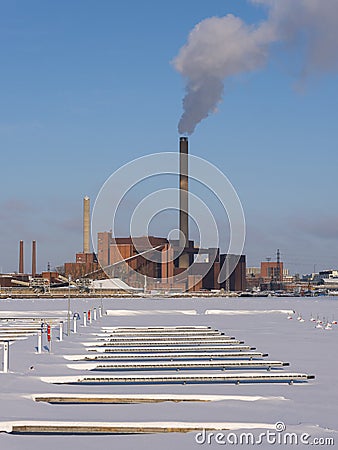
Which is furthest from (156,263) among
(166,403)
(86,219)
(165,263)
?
(166,403)

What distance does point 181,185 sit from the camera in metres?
107

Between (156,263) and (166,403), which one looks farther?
(156,263)

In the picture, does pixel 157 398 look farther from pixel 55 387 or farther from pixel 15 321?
pixel 15 321

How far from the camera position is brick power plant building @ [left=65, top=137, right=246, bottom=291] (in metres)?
118

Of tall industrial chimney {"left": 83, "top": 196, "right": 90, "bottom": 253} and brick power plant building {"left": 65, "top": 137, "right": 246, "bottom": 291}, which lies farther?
tall industrial chimney {"left": 83, "top": 196, "right": 90, "bottom": 253}

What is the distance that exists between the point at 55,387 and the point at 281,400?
435 cm

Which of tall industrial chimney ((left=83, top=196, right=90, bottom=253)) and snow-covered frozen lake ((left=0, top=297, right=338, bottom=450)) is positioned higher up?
tall industrial chimney ((left=83, top=196, right=90, bottom=253))

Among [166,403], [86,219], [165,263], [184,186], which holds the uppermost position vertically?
[184,186]

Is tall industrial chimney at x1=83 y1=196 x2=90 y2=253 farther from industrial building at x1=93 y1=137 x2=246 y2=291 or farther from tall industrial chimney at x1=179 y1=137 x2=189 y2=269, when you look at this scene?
tall industrial chimney at x1=179 y1=137 x2=189 y2=269

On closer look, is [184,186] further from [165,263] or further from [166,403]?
[166,403]

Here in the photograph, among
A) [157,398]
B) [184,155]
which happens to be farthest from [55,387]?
[184,155]

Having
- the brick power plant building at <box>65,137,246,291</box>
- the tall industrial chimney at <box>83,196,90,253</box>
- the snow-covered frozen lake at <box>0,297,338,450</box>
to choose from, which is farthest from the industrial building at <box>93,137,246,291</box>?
the snow-covered frozen lake at <box>0,297,338,450</box>

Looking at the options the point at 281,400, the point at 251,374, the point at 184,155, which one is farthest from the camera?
the point at 184,155

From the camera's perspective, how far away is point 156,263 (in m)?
120
